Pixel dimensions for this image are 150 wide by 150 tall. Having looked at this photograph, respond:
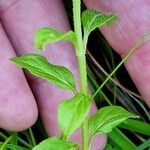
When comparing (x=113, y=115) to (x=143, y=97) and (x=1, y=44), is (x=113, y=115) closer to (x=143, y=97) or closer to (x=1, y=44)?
(x=143, y=97)

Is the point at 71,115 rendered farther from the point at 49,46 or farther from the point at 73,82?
the point at 49,46

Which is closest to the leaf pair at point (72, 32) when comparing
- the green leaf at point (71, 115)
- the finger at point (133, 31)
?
the green leaf at point (71, 115)

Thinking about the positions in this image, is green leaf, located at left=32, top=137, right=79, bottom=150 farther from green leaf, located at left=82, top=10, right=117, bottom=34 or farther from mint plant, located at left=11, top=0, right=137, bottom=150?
green leaf, located at left=82, top=10, right=117, bottom=34

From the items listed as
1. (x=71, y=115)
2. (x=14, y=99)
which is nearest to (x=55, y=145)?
(x=71, y=115)

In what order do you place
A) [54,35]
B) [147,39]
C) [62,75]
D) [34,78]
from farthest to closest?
1. [34,78]
2. [147,39]
3. [62,75]
4. [54,35]

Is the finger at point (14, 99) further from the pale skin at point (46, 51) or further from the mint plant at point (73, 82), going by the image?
the mint plant at point (73, 82)

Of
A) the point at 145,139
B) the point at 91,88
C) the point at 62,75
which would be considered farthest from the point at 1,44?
the point at 145,139

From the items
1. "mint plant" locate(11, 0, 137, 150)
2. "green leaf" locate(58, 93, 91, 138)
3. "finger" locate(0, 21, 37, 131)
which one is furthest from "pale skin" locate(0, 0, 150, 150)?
"green leaf" locate(58, 93, 91, 138)
